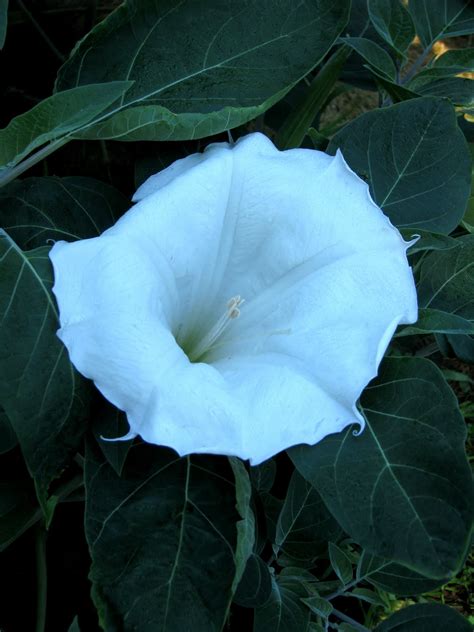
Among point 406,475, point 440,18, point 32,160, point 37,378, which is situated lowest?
point 406,475

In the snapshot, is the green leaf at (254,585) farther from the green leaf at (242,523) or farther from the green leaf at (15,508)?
the green leaf at (15,508)

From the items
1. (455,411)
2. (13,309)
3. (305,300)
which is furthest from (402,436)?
(13,309)

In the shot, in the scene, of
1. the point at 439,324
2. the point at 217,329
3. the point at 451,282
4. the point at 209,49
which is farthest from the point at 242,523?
the point at 209,49

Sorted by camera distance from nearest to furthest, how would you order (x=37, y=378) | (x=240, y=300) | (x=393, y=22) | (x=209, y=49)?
1. (x=37, y=378)
2. (x=240, y=300)
3. (x=209, y=49)
4. (x=393, y=22)

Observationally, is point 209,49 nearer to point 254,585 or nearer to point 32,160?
point 32,160

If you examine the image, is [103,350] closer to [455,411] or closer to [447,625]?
[455,411]

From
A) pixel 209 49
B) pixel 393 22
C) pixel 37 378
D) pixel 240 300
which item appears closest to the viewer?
pixel 37 378

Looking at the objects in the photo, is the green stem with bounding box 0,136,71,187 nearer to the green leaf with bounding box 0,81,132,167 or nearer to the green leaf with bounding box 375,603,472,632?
the green leaf with bounding box 0,81,132,167
